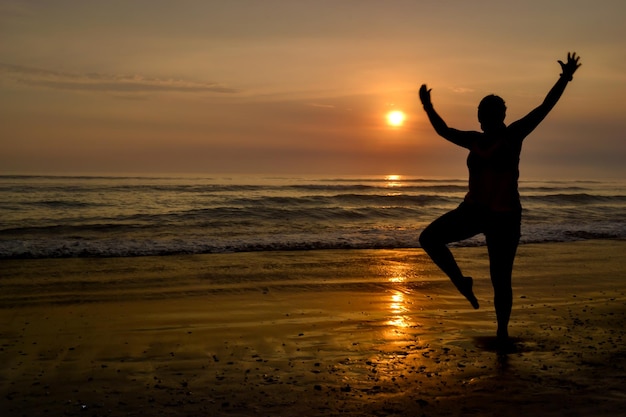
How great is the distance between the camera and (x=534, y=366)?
4980 mm

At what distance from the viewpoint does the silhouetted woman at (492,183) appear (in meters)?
5.23

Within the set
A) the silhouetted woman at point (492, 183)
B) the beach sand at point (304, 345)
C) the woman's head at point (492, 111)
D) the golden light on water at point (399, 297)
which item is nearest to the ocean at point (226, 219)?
the golden light on water at point (399, 297)

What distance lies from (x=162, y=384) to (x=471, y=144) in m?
3.13

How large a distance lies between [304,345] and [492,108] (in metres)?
2.66

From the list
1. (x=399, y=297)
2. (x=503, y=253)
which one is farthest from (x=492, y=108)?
(x=399, y=297)

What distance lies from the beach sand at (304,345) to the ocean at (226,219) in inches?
158

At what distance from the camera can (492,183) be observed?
17.4 ft

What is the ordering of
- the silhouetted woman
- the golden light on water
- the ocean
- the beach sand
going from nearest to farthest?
the beach sand < the silhouetted woman < the golden light on water < the ocean

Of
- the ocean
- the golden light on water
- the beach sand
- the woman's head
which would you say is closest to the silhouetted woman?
the woman's head

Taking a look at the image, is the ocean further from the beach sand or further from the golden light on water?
the beach sand

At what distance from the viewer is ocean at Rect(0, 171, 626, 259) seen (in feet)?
48.3

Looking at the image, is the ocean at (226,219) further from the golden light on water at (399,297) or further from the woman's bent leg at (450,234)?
the woman's bent leg at (450,234)

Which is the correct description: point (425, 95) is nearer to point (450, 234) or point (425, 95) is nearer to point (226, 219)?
point (450, 234)

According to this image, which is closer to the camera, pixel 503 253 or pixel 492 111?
pixel 492 111
